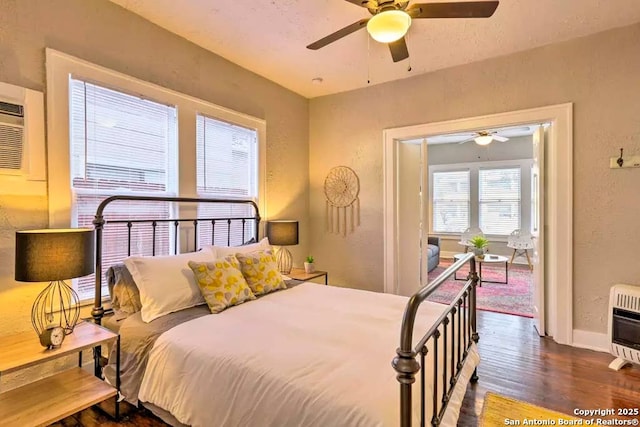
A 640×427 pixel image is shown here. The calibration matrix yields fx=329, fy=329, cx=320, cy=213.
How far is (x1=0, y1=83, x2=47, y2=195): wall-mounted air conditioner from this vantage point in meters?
1.95

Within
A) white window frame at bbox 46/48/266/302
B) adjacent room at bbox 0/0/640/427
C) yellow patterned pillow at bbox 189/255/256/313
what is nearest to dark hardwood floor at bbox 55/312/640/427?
adjacent room at bbox 0/0/640/427

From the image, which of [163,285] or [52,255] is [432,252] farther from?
[52,255]

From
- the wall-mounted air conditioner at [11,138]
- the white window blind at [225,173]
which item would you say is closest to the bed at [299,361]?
the wall-mounted air conditioner at [11,138]

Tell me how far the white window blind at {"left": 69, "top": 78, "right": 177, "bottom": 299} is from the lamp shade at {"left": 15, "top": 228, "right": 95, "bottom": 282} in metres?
0.59

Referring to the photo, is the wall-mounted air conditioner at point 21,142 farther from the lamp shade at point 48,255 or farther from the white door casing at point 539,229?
the white door casing at point 539,229

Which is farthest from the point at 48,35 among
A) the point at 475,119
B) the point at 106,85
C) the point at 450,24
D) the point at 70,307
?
the point at 475,119

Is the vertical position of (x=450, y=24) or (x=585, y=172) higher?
(x=450, y=24)

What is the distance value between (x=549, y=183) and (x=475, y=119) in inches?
38.2

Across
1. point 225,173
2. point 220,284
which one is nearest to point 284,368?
point 220,284

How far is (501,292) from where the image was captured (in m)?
4.96

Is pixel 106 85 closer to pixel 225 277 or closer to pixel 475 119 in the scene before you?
pixel 225 277

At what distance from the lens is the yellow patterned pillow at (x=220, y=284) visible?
2.22 m

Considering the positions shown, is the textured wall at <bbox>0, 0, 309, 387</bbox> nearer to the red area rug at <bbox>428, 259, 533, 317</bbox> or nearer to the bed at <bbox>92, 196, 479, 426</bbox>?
the bed at <bbox>92, 196, 479, 426</bbox>

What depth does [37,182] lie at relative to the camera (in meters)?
2.09
